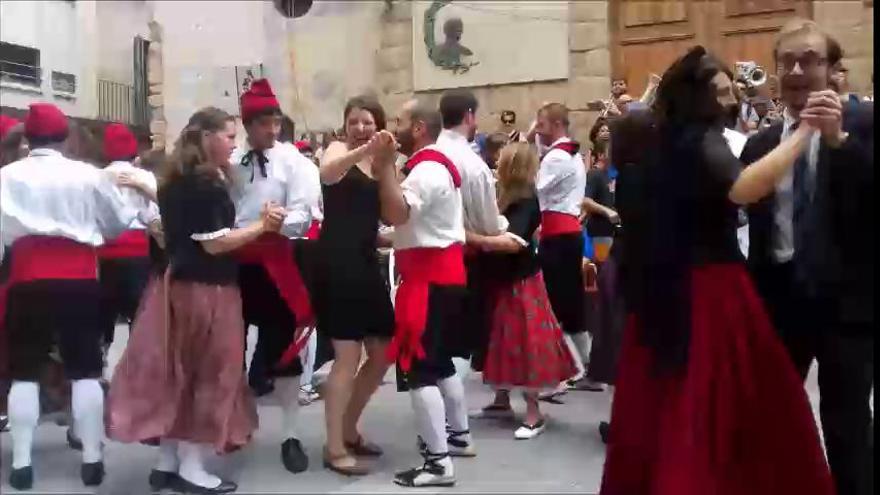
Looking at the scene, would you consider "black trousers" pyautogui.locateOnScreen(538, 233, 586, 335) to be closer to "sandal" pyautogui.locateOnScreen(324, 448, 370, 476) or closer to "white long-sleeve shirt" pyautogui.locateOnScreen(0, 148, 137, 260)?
"sandal" pyautogui.locateOnScreen(324, 448, 370, 476)

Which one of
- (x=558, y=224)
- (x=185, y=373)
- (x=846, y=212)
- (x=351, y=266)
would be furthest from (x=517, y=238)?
(x=846, y=212)

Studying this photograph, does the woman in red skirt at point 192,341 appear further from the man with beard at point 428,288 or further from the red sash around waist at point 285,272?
the man with beard at point 428,288

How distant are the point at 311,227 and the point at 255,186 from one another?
0.52 ft

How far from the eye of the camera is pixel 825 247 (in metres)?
1.13

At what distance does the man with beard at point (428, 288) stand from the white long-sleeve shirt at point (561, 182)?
17 cm

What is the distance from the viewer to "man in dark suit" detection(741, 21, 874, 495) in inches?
41.4

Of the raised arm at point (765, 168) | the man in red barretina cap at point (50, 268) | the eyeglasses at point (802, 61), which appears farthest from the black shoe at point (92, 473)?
the eyeglasses at point (802, 61)

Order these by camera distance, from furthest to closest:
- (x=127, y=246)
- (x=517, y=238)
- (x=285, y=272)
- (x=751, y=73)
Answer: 1. (x=517, y=238)
2. (x=285, y=272)
3. (x=127, y=246)
4. (x=751, y=73)

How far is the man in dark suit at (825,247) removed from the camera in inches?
41.4

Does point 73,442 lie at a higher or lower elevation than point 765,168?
lower

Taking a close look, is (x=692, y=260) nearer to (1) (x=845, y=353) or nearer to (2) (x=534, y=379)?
(1) (x=845, y=353)

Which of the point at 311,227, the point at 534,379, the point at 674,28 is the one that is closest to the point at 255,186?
the point at 311,227

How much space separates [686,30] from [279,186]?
0.64 m

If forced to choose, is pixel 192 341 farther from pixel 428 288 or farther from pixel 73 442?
pixel 428 288
